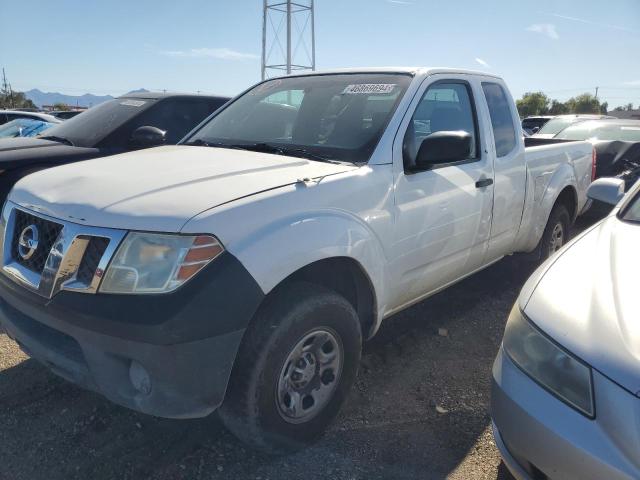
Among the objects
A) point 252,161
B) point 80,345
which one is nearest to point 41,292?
point 80,345

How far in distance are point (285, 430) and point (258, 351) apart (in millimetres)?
478

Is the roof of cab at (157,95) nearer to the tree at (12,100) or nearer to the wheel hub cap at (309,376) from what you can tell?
the wheel hub cap at (309,376)

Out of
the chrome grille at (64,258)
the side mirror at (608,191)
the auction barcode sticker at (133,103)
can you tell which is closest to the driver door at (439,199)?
the side mirror at (608,191)

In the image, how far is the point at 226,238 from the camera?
79.3 inches

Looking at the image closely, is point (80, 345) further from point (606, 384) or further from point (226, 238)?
point (606, 384)

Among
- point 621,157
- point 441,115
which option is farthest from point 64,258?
point 621,157

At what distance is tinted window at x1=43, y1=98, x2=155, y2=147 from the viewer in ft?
17.7

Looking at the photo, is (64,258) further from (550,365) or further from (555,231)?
(555,231)

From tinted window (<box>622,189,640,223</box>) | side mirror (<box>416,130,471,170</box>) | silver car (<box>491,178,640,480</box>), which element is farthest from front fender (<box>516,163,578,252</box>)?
silver car (<box>491,178,640,480</box>)

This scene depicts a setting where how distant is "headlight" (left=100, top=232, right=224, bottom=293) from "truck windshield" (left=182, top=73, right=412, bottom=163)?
1.07 m

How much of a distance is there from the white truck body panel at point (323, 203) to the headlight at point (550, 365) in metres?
0.82

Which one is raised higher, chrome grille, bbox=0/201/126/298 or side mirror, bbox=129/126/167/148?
side mirror, bbox=129/126/167/148

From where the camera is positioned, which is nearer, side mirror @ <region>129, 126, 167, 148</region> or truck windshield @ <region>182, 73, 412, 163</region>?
truck windshield @ <region>182, 73, 412, 163</region>

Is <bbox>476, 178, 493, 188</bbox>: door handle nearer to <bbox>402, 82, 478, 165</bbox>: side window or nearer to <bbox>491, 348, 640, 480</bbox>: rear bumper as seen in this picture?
<bbox>402, 82, 478, 165</bbox>: side window
